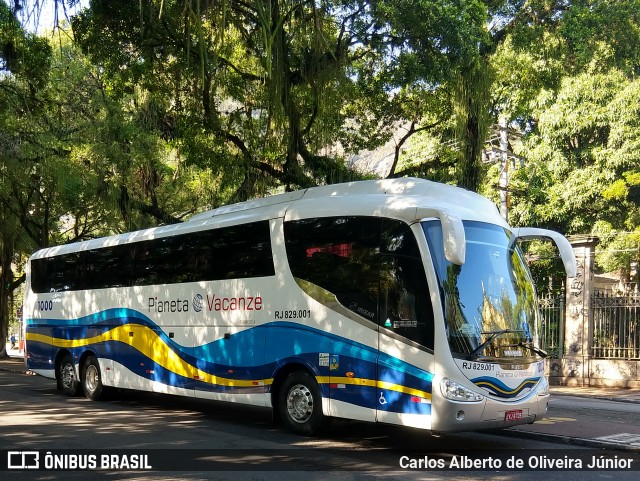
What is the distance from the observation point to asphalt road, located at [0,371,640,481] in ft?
24.5

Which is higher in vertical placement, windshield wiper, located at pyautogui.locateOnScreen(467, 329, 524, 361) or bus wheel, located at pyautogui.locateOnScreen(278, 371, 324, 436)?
windshield wiper, located at pyautogui.locateOnScreen(467, 329, 524, 361)

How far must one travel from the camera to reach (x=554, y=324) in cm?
2098

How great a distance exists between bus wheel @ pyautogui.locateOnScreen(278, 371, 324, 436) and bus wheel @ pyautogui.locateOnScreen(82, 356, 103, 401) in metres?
5.59

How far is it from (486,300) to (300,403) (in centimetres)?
298

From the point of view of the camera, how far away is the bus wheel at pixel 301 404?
961 cm

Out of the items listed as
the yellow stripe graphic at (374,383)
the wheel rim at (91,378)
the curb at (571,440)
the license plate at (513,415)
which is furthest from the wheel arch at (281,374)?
the wheel rim at (91,378)

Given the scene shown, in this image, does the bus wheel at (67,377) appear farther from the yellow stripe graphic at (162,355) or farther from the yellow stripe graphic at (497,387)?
the yellow stripe graphic at (497,387)

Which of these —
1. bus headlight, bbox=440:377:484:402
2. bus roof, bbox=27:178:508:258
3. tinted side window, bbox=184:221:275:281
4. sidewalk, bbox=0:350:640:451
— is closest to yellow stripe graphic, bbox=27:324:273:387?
tinted side window, bbox=184:221:275:281

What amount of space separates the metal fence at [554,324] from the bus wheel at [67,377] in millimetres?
12939

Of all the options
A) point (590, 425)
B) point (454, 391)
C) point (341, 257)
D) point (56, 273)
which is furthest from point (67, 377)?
point (590, 425)

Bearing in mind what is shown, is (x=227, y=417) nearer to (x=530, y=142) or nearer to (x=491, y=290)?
(x=491, y=290)

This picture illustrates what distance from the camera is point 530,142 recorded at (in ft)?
90.9

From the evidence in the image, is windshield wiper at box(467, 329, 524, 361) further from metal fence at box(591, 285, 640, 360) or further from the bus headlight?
metal fence at box(591, 285, 640, 360)

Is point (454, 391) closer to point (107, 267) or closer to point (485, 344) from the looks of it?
point (485, 344)
